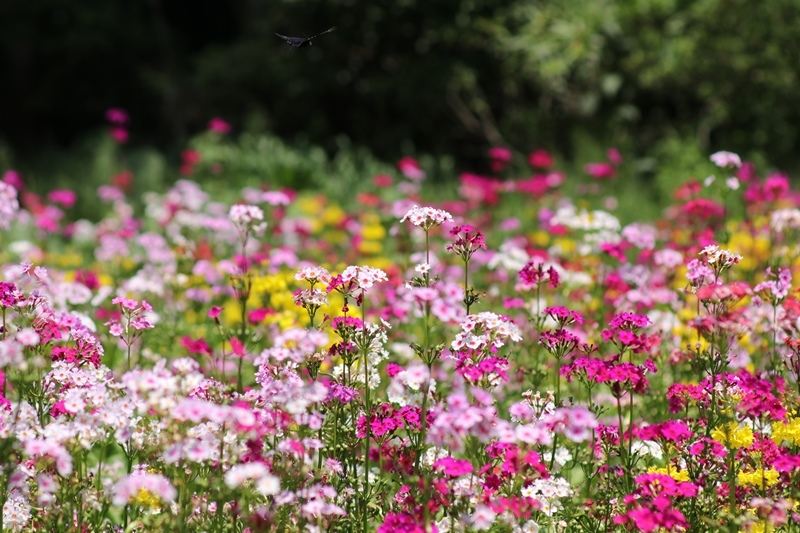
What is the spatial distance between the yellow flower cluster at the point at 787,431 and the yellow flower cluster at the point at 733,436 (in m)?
0.09

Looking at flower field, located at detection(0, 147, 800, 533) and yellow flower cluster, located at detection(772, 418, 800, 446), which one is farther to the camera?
yellow flower cluster, located at detection(772, 418, 800, 446)

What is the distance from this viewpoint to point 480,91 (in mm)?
14227

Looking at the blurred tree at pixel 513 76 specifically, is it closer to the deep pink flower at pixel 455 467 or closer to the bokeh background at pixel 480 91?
the bokeh background at pixel 480 91

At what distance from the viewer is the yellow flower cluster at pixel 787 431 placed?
2.79 meters

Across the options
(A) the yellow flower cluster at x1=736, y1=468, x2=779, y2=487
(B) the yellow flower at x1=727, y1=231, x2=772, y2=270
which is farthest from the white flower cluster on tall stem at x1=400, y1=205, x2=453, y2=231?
(B) the yellow flower at x1=727, y1=231, x2=772, y2=270

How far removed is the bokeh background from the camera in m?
11.6

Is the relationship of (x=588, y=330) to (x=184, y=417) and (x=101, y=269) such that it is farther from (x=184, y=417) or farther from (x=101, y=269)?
(x=101, y=269)

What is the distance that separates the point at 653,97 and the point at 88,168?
27.2 ft

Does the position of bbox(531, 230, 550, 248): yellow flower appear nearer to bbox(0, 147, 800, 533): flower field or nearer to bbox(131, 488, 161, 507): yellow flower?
bbox(0, 147, 800, 533): flower field

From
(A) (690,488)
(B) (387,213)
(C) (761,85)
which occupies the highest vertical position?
(C) (761,85)

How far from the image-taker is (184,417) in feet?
7.13

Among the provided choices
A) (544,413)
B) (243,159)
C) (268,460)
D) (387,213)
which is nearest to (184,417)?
(268,460)

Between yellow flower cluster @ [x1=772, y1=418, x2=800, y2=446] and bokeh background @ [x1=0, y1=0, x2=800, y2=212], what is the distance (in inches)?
297

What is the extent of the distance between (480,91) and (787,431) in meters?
11.9
